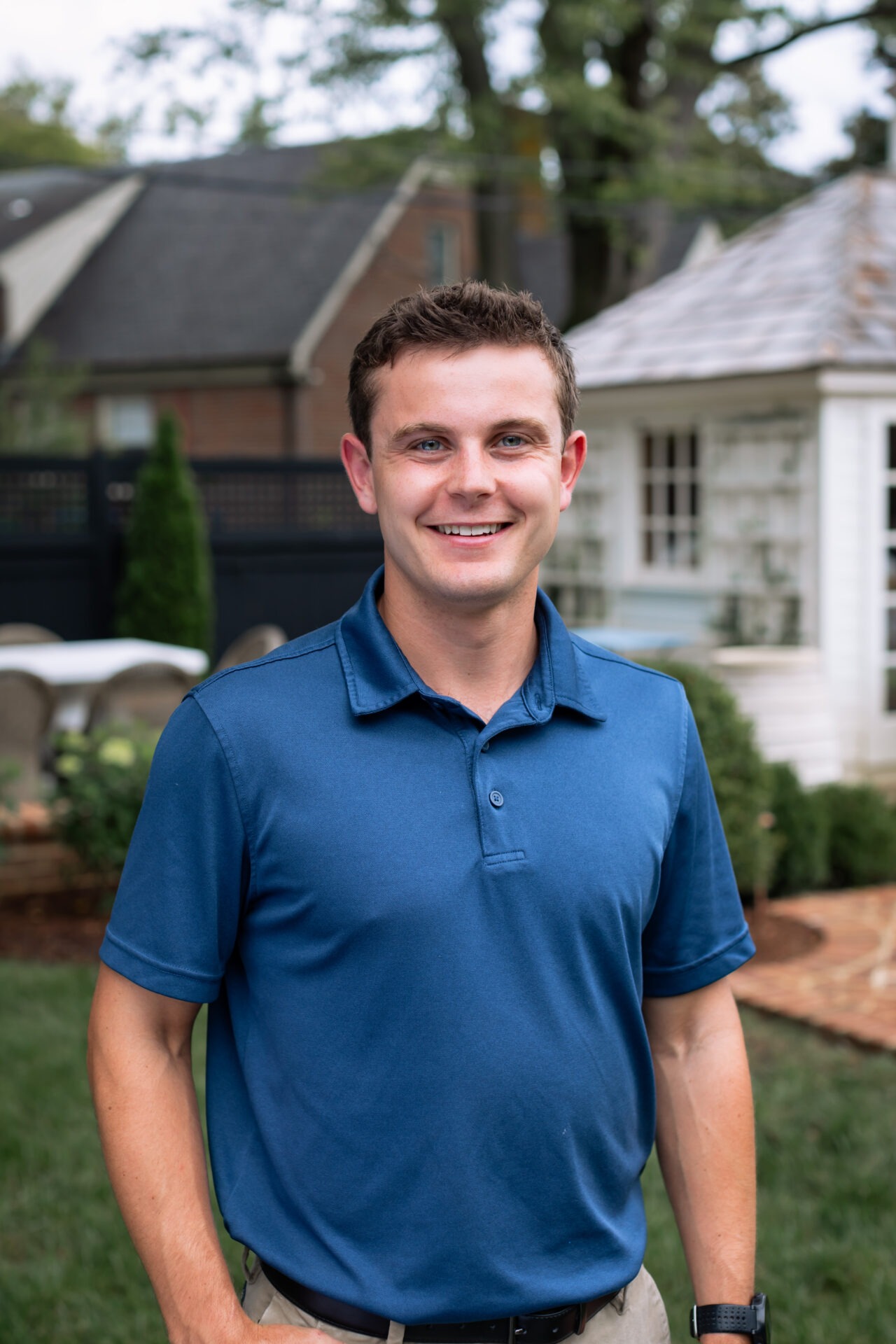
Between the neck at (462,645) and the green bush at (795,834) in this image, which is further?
the green bush at (795,834)

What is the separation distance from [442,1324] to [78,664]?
825cm

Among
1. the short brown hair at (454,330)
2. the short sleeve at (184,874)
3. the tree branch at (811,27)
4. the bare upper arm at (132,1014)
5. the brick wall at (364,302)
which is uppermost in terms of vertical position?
the tree branch at (811,27)

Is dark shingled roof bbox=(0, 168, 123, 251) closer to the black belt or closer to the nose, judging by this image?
the nose

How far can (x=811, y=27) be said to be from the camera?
17.4 meters

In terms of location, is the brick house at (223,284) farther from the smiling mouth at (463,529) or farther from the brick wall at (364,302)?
the smiling mouth at (463,529)

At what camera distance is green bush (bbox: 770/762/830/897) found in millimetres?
7488

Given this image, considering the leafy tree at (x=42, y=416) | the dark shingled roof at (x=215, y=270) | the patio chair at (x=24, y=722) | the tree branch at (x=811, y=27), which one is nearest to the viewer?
the patio chair at (x=24, y=722)

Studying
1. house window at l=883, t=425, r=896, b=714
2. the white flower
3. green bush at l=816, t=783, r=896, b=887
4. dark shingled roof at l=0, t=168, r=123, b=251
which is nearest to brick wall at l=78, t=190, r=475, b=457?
dark shingled roof at l=0, t=168, r=123, b=251

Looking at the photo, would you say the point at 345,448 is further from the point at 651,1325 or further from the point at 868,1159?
the point at 868,1159

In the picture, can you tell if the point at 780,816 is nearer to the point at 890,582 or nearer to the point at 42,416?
the point at 890,582

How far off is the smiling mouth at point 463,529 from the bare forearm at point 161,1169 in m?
0.70

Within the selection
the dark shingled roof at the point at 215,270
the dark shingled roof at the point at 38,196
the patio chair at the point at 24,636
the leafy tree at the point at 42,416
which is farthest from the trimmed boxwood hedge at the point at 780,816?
the dark shingled roof at the point at 38,196

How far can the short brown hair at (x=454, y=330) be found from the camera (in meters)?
1.74

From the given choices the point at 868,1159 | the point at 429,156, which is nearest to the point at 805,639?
the point at 868,1159
